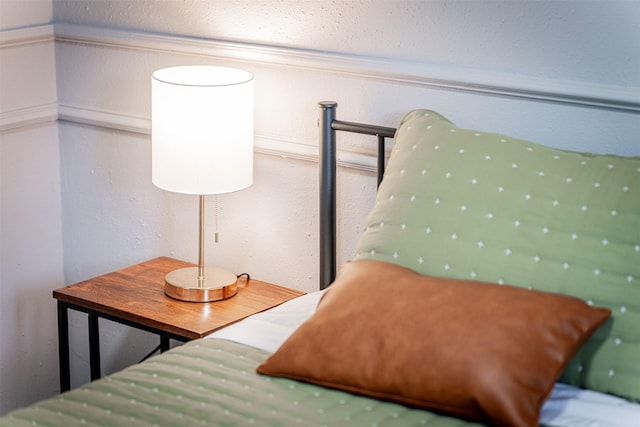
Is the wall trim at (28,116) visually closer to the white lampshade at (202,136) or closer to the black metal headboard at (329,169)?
the white lampshade at (202,136)

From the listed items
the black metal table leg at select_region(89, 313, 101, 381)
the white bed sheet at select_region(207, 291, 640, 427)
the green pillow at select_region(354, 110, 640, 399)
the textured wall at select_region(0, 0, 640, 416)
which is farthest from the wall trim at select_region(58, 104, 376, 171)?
the white bed sheet at select_region(207, 291, 640, 427)

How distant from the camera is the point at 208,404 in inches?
57.1

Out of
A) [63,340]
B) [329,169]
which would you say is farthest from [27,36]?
[329,169]

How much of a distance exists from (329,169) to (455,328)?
83cm

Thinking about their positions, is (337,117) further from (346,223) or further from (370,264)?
(370,264)

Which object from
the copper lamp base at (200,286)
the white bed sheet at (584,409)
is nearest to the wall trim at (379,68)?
the copper lamp base at (200,286)

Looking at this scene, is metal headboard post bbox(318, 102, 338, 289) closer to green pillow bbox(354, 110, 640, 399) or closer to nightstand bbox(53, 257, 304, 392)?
nightstand bbox(53, 257, 304, 392)

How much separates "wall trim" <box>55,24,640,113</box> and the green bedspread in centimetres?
78

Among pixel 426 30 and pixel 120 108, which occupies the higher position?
pixel 426 30

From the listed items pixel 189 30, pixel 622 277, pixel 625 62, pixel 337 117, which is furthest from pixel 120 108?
pixel 622 277

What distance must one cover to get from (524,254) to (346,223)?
75 centimetres

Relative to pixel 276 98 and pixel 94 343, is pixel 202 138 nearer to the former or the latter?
pixel 276 98

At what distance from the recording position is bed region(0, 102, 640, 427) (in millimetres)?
1395

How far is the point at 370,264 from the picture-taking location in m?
1.63
